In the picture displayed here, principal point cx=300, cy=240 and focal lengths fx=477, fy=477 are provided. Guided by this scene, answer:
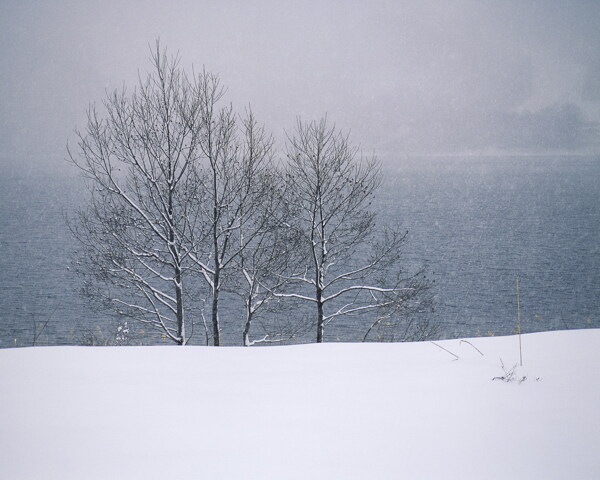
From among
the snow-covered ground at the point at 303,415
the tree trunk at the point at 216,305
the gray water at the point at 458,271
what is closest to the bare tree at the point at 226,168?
the tree trunk at the point at 216,305

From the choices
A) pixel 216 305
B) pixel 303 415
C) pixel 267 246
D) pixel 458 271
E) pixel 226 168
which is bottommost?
pixel 303 415

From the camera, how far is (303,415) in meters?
3.42

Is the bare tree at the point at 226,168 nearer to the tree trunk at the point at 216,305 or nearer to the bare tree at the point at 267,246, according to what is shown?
the tree trunk at the point at 216,305

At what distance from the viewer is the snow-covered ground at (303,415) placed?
2811 mm

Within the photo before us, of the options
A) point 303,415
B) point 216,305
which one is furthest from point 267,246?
point 303,415

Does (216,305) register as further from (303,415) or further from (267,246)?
(303,415)

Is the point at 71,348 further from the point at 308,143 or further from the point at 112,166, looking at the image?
the point at 308,143

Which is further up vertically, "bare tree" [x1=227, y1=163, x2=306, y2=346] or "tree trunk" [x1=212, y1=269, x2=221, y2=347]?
"bare tree" [x1=227, y1=163, x2=306, y2=346]

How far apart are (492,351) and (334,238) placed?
14.1m

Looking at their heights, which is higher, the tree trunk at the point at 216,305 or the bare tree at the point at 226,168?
the bare tree at the point at 226,168

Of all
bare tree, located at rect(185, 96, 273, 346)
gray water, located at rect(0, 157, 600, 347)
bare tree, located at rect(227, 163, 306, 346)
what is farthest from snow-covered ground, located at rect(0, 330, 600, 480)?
bare tree, located at rect(227, 163, 306, 346)

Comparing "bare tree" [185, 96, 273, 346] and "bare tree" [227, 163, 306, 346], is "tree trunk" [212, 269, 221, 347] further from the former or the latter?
"bare tree" [227, 163, 306, 346]

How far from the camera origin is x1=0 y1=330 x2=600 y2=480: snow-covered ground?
2811mm

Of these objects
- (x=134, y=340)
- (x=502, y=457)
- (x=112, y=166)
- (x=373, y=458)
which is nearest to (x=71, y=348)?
(x=373, y=458)
